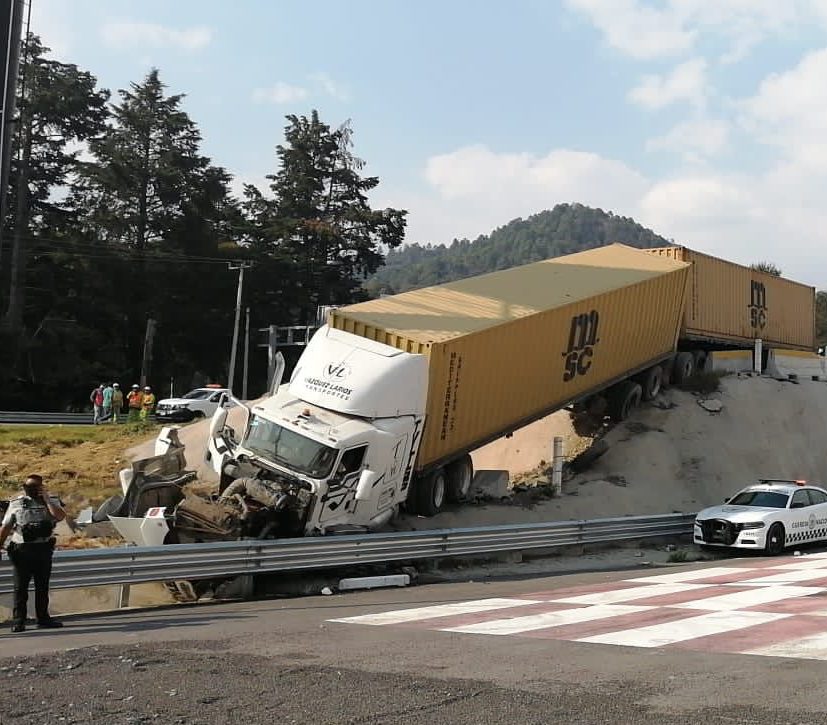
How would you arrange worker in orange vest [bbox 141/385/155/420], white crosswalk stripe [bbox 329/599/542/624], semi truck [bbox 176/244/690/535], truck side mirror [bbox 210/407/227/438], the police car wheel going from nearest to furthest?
1. white crosswalk stripe [bbox 329/599/542/624]
2. semi truck [bbox 176/244/690/535]
3. truck side mirror [bbox 210/407/227/438]
4. the police car wheel
5. worker in orange vest [bbox 141/385/155/420]

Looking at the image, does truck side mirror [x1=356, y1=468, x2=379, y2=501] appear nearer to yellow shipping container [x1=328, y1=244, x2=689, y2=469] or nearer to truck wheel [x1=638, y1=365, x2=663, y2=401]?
yellow shipping container [x1=328, y1=244, x2=689, y2=469]

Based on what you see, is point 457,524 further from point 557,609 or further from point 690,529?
point 557,609

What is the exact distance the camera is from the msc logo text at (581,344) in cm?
2152

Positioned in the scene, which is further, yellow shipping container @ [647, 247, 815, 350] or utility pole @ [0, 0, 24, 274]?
yellow shipping container @ [647, 247, 815, 350]

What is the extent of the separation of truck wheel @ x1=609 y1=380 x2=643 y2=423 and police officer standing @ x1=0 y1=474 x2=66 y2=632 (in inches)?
765

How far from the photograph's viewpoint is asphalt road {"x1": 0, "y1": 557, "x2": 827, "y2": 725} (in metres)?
5.73

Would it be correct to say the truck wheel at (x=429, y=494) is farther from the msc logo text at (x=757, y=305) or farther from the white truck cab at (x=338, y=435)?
the msc logo text at (x=757, y=305)

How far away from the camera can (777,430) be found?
29141 millimetres

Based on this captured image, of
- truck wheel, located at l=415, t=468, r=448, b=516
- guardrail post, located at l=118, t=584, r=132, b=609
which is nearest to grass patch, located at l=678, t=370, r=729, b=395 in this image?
truck wheel, located at l=415, t=468, r=448, b=516

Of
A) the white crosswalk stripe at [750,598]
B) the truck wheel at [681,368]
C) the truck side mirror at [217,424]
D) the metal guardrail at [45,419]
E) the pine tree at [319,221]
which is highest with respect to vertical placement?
the pine tree at [319,221]

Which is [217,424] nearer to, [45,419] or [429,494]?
[429,494]

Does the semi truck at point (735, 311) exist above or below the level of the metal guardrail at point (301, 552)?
above

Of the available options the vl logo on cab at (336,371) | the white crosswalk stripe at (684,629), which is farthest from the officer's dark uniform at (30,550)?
the vl logo on cab at (336,371)

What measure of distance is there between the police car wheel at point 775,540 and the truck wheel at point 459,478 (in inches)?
246
